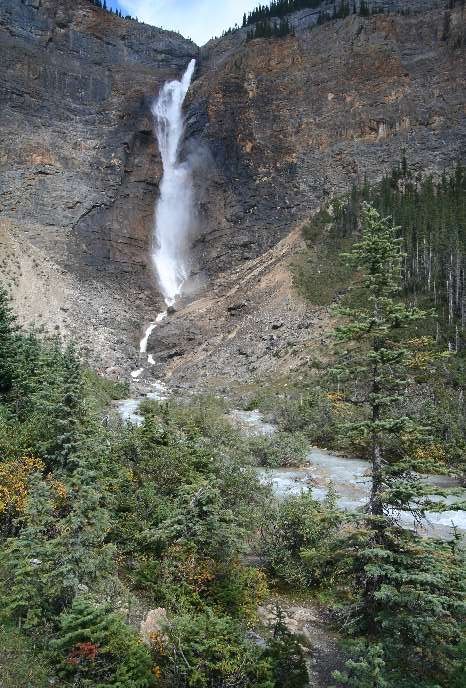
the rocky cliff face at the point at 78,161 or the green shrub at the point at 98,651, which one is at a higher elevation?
the rocky cliff face at the point at 78,161

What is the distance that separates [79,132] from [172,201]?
13469mm

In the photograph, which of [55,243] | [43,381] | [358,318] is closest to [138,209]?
[55,243]

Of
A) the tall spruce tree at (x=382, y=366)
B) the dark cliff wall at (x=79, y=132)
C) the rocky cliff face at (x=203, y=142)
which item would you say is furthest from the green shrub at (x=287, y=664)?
the dark cliff wall at (x=79, y=132)

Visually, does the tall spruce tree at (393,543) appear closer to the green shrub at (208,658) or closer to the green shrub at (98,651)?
the green shrub at (208,658)

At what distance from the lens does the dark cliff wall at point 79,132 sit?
5812 cm

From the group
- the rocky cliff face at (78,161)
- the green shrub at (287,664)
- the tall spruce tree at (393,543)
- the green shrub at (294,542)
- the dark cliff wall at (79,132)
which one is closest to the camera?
the tall spruce tree at (393,543)

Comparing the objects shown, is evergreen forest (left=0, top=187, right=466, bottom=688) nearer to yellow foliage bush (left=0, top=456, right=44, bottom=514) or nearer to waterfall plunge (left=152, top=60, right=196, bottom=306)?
yellow foliage bush (left=0, top=456, right=44, bottom=514)

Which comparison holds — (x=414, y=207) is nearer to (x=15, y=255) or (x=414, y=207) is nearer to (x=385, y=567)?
(x=15, y=255)

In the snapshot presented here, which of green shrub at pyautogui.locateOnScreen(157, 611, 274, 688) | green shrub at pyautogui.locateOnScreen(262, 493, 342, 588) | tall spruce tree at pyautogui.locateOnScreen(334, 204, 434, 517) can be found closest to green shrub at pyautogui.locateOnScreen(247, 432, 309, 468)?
green shrub at pyautogui.locateOnScreen(262, 493, 342, 588)

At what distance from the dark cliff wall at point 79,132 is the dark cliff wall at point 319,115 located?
8.18 metres

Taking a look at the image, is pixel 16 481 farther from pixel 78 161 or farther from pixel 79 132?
pixel 79 132

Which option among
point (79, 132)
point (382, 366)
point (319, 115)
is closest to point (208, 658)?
point (382, 366)

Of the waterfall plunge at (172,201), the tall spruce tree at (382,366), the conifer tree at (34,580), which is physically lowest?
the conifer tree at (34,580)

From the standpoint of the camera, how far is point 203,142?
67.7m
